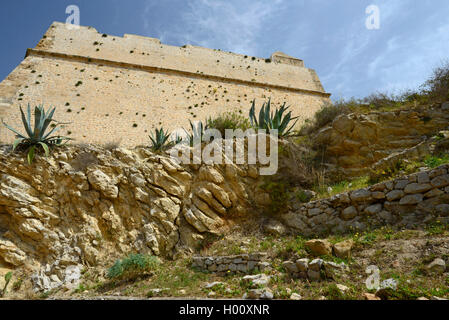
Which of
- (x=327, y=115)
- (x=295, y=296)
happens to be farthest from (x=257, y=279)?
(x=327, y=115)

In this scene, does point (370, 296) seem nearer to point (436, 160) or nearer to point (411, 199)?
point (411, 199)

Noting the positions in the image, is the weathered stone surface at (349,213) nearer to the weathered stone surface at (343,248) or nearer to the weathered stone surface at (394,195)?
the weathered stone surface at (394,195)

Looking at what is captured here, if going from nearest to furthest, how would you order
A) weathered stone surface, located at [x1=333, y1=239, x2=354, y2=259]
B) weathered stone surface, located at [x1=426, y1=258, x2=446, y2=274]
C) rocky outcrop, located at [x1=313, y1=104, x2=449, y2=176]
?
weathered stone surface, located at [x1=426, y1=258, x2=446, y2=274]
weathered stone surface, located at [x1=333, y1=239, x2=354, y2=259]
rocky outcrop, located at [x1=313, y1=104, x2=449, y2=176]

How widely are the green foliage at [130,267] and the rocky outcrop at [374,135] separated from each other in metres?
5.09

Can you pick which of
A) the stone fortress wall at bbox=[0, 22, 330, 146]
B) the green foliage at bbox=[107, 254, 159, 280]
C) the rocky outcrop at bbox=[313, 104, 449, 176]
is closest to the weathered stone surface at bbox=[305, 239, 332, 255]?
the rocky outcrop at bbox=[313, 104, 449, 176]

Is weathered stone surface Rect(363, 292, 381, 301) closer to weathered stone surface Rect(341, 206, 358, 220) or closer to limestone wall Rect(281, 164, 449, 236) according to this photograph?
limestone wall Rect(281, 164, 449, 236)

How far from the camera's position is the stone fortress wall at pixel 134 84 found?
11084mm

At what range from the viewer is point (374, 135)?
6820 millimetres

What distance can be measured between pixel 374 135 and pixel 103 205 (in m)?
7.28

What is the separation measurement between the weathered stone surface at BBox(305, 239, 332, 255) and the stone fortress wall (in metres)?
8.81

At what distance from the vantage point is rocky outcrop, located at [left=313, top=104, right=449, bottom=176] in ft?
21.5
